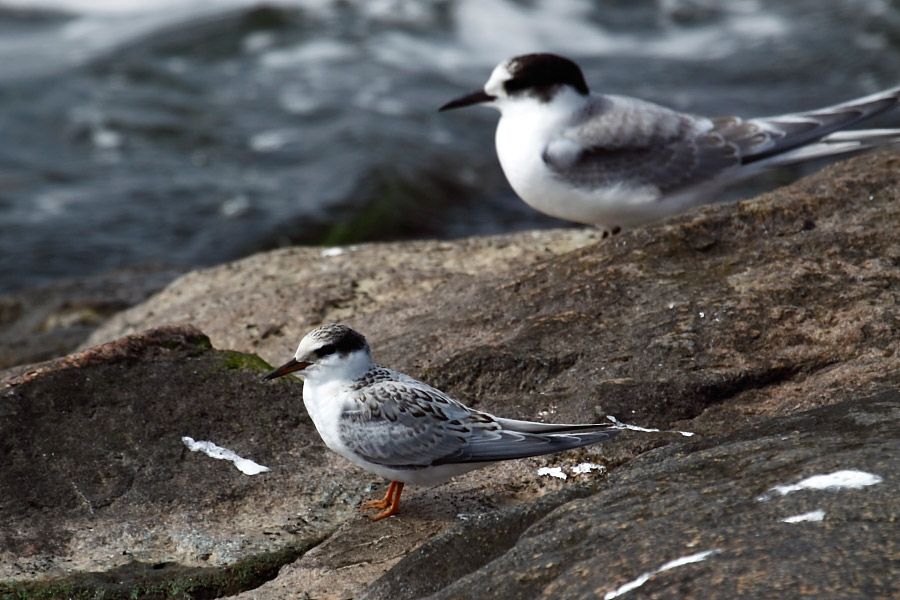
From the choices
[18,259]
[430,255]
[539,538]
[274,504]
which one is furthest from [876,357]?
[18,259]

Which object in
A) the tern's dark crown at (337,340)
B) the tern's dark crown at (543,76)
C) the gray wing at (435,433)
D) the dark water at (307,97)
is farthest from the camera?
the dark water at (307,97)

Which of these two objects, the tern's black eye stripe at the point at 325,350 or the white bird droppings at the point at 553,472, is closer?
the white bird droppings at the point at 553,472

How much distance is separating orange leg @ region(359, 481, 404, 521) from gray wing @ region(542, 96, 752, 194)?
2803 millimetres

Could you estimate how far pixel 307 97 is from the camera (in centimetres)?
1470

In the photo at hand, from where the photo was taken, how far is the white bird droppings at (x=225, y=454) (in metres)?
4.40

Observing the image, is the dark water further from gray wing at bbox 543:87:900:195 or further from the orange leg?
the orange leg

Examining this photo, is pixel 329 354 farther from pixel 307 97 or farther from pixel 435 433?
pixel 307 97

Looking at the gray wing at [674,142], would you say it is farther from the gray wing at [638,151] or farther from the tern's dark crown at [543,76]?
the tern's dark crown at [543,76]

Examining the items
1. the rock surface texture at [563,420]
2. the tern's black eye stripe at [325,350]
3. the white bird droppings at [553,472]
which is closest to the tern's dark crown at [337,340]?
the tern's black eye stripe at [325,350]

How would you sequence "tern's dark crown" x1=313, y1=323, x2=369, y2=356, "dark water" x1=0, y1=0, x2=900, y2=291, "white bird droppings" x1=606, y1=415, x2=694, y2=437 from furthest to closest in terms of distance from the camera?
"dark water" x1=0, y1=0, x2=900, y2=291 < "tern's dark crown" x1=313, y1=323, x2=369, y2=356 < "white bird droppings" x1=606, y1=415, x2=694, y2=437

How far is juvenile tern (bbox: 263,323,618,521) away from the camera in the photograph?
409 cm

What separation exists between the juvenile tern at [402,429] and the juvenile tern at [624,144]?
2.49m

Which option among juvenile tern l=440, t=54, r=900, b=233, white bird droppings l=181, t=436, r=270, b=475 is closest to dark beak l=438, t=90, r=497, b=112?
juvenile tern l=440, t=54, r=900, b=233

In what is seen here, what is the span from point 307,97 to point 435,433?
11119mm
